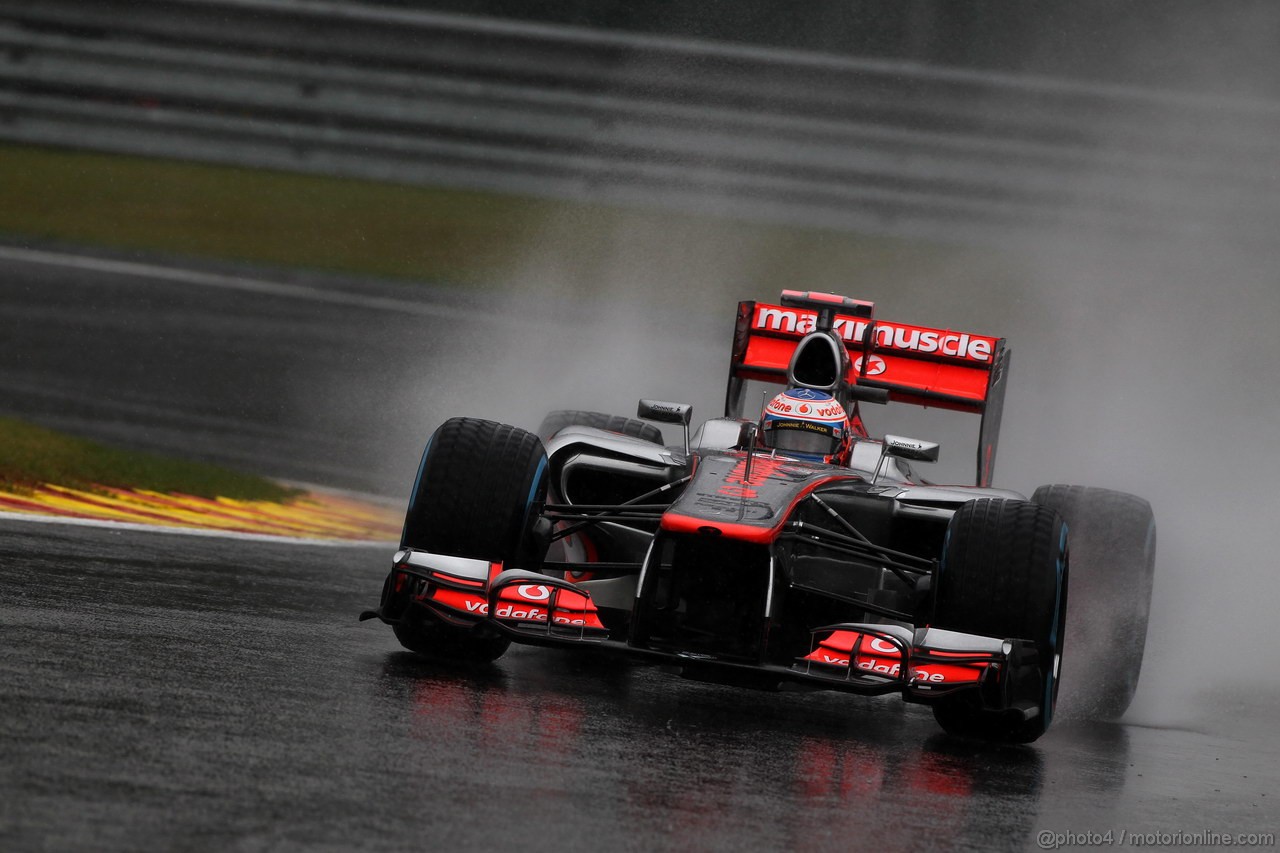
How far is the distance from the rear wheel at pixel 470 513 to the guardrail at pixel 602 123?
48.2 feet

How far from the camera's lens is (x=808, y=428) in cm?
980

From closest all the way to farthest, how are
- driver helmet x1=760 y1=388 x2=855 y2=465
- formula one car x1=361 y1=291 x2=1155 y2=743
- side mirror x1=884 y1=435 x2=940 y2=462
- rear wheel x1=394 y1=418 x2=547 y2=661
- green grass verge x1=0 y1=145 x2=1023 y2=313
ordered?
formula one car x1=361 y1=291 x2=1155 y2=743
rear wheel x1=394 y1=418 x2=547 y2=661
side mirror x1=884 y1=435 x2=940 y2=462
driver helmet x1=760 y1=388 x2=855 y2=465
green grass verge x1=0 y1=145 x2=1023 y2=313

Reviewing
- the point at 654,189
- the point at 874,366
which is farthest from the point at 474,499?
the point at 654,189

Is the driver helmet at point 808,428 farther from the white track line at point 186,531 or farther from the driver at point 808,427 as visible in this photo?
the white track line at point 186,531

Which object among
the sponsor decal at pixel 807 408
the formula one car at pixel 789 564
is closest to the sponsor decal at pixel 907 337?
the formula one car at pixel 789 564

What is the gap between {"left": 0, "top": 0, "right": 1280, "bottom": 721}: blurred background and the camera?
19031mm

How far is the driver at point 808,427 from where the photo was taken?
980 cm

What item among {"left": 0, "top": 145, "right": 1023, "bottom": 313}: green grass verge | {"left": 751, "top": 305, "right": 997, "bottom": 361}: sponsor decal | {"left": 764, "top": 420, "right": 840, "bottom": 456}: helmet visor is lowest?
{"left": 764, "top": 420, "right": 840, "bottom": 456}: helmet visor

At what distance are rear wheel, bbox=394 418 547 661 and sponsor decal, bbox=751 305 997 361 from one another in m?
3.61

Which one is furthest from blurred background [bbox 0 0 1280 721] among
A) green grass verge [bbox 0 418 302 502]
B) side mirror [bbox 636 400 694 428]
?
side mirror [bbox 636 400 694 428]

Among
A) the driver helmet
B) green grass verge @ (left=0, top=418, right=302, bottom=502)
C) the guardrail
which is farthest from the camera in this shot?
the guardrail

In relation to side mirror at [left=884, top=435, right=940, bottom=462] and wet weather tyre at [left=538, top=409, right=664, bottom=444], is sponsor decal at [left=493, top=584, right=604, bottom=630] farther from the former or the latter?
wet weather tyre at [left=538, top=409, right=664, bottom=444]

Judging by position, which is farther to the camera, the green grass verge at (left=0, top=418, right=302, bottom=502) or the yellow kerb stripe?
the green grass verge at (left=0, top=418, right=302, bottom=502)

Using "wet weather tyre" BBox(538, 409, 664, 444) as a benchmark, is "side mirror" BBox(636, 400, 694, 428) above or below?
above
